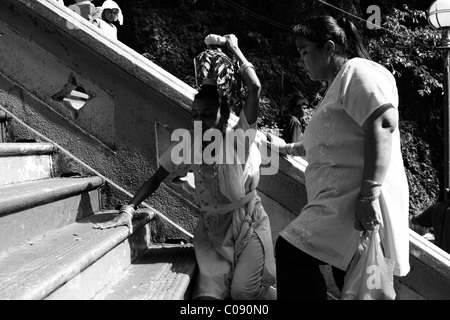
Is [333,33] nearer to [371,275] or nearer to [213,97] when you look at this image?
[213,97]

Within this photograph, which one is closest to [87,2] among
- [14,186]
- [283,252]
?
[14,186]

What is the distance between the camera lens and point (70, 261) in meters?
2.42

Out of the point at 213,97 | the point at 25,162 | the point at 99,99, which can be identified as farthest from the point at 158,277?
the point at 99,99

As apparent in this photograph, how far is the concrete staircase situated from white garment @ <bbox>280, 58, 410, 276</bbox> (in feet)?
2.54

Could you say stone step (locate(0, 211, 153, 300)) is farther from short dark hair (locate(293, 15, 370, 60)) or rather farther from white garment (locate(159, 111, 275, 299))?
short dark hair (locate(293, 15, 370, 60))

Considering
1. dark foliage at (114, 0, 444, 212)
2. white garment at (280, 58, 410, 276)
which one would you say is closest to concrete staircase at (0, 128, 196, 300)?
white garment at (280, 58, 410, 276)

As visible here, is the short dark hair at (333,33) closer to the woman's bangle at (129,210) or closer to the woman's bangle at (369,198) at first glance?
the woman's bangle at (369,198)

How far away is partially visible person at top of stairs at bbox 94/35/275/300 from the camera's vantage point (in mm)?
3197

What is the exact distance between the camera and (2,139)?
3840 millimetres

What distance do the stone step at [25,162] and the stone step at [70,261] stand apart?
45 cm
